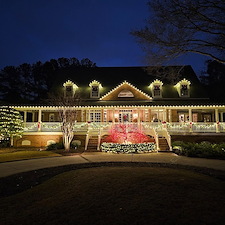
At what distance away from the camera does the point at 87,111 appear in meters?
24.3

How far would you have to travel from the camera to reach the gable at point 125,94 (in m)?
23.5

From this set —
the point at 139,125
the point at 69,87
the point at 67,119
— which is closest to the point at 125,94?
the point at 139,125

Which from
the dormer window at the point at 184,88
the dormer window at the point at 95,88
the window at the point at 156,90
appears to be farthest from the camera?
the dormer window at the point at 95,88

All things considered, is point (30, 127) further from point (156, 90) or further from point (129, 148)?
point (156, 90)

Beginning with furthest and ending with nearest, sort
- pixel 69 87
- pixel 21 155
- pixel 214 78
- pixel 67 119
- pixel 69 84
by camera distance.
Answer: pixel 214 78 < pixel 69 87 < pixel 69 84 < pixel 67 119 < pixel 21 155

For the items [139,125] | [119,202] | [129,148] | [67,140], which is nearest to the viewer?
[119,202]

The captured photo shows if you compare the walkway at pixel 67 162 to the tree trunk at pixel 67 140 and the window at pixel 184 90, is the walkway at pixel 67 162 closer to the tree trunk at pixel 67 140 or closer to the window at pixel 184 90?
the tree trunk at pixel 67 140

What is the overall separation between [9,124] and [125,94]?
13.2m

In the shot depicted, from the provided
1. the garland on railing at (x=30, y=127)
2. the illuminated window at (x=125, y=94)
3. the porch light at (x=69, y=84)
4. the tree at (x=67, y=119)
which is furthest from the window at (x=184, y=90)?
the garland on railing at (x=30, y=127)

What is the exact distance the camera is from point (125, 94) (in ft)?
78.2

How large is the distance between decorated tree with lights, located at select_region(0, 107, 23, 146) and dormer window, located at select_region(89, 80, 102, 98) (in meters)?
9.13

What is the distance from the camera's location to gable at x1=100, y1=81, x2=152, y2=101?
924 inches

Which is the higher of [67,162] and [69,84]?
[69,84]

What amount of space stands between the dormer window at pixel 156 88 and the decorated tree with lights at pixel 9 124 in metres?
15.8
